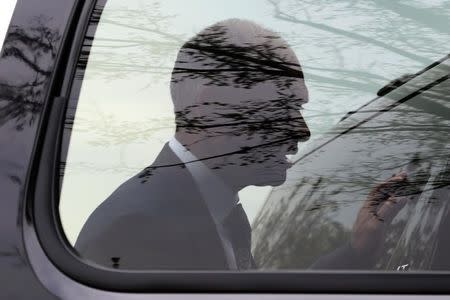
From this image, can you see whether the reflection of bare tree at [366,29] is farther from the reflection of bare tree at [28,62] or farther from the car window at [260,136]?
the reflection of bare tree at [28,62]

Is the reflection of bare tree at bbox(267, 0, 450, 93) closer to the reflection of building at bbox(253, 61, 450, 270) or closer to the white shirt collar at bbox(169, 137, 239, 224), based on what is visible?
the reflection of building at bbox(253, 61, 450, 270)

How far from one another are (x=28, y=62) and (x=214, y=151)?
1.15 feet

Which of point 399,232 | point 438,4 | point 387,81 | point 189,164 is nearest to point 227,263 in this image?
point 189,164

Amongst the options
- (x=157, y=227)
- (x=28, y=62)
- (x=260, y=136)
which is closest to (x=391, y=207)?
(x=260, y=136)

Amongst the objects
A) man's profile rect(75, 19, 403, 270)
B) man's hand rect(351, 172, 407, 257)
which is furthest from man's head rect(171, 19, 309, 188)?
man's hand rect(351, 172, 407, 257)

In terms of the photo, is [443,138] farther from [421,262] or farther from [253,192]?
[253,192]

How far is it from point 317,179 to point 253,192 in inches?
4.3

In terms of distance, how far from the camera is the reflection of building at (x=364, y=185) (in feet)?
4.25

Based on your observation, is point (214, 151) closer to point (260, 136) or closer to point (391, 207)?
point (260, 136)

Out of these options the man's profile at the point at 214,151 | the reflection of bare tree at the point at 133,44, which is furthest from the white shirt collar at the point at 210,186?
the reflection of bare tree at the point at 133,44

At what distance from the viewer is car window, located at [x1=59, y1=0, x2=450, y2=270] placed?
1.30 metres

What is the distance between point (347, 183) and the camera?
4.28ft

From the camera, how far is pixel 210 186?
4.44 ft

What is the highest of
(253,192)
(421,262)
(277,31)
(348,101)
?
(277,31)
